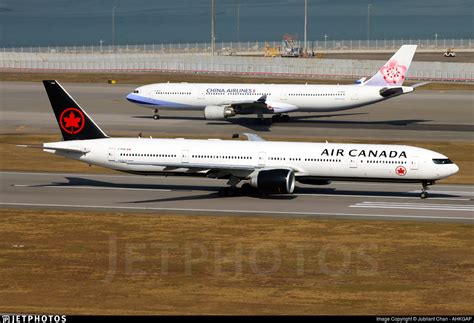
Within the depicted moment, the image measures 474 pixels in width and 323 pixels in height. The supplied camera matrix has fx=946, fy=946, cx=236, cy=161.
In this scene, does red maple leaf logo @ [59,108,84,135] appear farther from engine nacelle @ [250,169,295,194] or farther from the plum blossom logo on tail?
the plum blossom logo on tail

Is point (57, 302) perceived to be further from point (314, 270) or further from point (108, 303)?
point (314, 270)

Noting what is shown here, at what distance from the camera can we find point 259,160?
195 ft

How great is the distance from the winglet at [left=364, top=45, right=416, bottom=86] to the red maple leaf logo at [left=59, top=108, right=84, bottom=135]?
4753 centimetres

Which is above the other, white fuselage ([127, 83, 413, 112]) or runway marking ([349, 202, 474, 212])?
white fuselage ([127, 83, 413, 112])

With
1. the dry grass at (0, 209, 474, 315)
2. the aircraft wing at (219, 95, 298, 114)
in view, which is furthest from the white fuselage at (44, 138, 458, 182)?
the aircraft wing at (219, 95, 298, 114)

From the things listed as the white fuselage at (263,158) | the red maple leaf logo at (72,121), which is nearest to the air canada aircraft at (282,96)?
the red maple leaf logo at (72,121)

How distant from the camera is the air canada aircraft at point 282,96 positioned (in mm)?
101125

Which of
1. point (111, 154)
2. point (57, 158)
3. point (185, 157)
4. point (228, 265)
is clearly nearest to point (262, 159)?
point (185, 157)

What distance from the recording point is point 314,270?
42375 mm

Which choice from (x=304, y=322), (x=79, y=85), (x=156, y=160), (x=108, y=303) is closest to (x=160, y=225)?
(x=156, y=160)

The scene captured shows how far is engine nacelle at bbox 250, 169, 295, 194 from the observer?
5791 cm

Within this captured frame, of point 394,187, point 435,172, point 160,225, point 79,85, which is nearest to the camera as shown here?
point 160,225

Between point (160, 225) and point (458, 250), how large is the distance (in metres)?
16.0

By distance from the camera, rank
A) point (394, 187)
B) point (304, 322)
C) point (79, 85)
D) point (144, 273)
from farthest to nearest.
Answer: point (79, 85) < point (394, 187) < point (144, 273) < point (304, 322)
